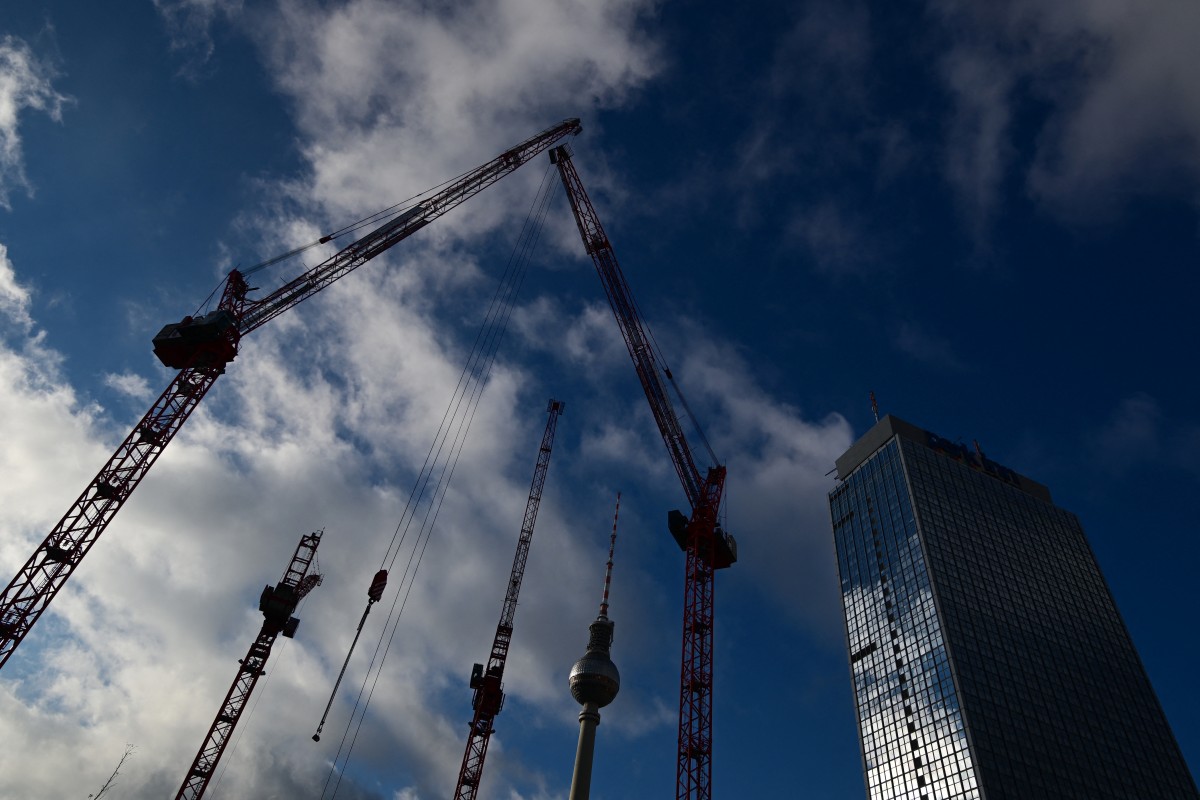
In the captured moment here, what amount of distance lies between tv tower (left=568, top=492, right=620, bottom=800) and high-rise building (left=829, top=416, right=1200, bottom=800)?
162 feet

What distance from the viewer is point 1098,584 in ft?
531

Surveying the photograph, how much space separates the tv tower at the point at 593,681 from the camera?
110938 millimetres

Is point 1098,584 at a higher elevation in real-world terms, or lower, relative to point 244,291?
higher

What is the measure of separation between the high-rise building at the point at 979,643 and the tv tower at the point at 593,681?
49516 millimetres

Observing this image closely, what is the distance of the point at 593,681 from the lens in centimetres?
11812

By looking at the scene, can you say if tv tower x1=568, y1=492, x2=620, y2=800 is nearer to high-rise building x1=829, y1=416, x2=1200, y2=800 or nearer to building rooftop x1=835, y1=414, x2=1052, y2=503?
high-rise building x1=829, y1=416, x2=1200, y2=800

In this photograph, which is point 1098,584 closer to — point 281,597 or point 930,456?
point 930,456

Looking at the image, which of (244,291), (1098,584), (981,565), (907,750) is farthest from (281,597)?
(1098,584)

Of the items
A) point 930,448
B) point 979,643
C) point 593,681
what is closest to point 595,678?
point 593,681

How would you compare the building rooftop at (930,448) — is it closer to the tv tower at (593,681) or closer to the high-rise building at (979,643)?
the high-rise building at (979,643)

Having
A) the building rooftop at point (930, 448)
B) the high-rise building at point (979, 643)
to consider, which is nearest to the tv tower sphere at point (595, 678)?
the high-rise building at point (979, 643)

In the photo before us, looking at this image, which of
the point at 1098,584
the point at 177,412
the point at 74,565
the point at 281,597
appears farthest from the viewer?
the point at 1098,584

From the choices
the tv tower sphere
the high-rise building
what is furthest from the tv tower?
the high-rise building

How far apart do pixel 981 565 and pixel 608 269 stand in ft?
325
